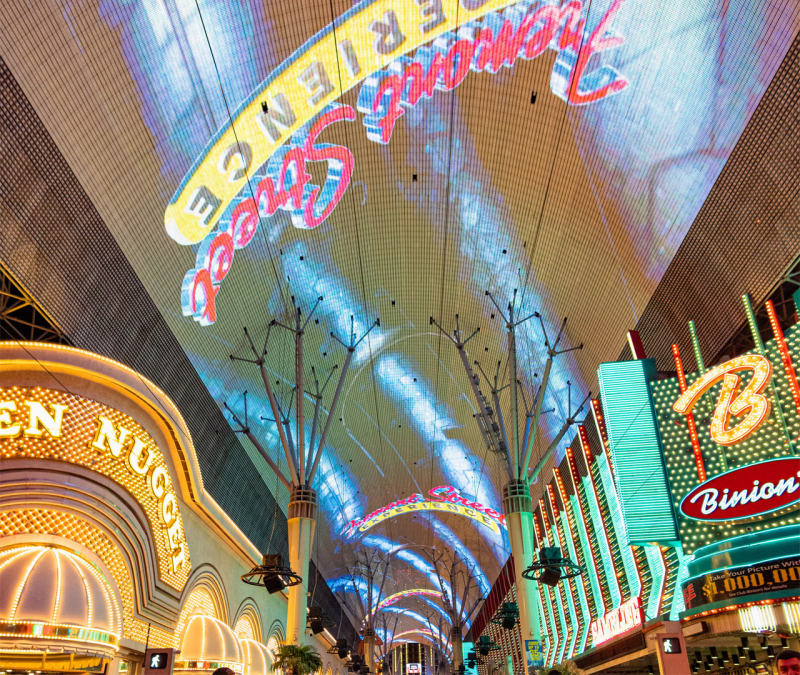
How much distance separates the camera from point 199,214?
16.1m

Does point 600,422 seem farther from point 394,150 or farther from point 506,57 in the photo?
point 506,57

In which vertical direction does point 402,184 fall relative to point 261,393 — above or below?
above

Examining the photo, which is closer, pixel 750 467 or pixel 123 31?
pixel 123 31

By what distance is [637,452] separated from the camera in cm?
1675

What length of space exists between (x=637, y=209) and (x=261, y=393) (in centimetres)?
1386

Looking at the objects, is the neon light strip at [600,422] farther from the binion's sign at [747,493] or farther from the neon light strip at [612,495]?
the binion's sign at [747,493]

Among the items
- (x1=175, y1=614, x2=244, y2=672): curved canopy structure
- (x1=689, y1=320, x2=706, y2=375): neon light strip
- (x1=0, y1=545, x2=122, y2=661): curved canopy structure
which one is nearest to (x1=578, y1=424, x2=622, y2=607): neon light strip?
(x1=689, y1=320, x2=706, y2=375): neon light strip

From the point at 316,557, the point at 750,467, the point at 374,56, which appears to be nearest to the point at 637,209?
the point at 750,467

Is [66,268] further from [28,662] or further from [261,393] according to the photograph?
[261,393]

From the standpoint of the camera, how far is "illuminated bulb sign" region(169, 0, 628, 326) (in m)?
15.9

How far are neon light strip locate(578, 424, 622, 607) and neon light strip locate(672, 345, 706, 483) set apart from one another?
604 cm

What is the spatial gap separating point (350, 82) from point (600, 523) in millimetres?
15277

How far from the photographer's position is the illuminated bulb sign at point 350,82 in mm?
15867

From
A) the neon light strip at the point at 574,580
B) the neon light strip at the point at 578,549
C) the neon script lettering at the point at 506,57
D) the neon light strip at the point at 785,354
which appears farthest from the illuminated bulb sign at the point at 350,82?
the neon light strip at the point at 574,580
